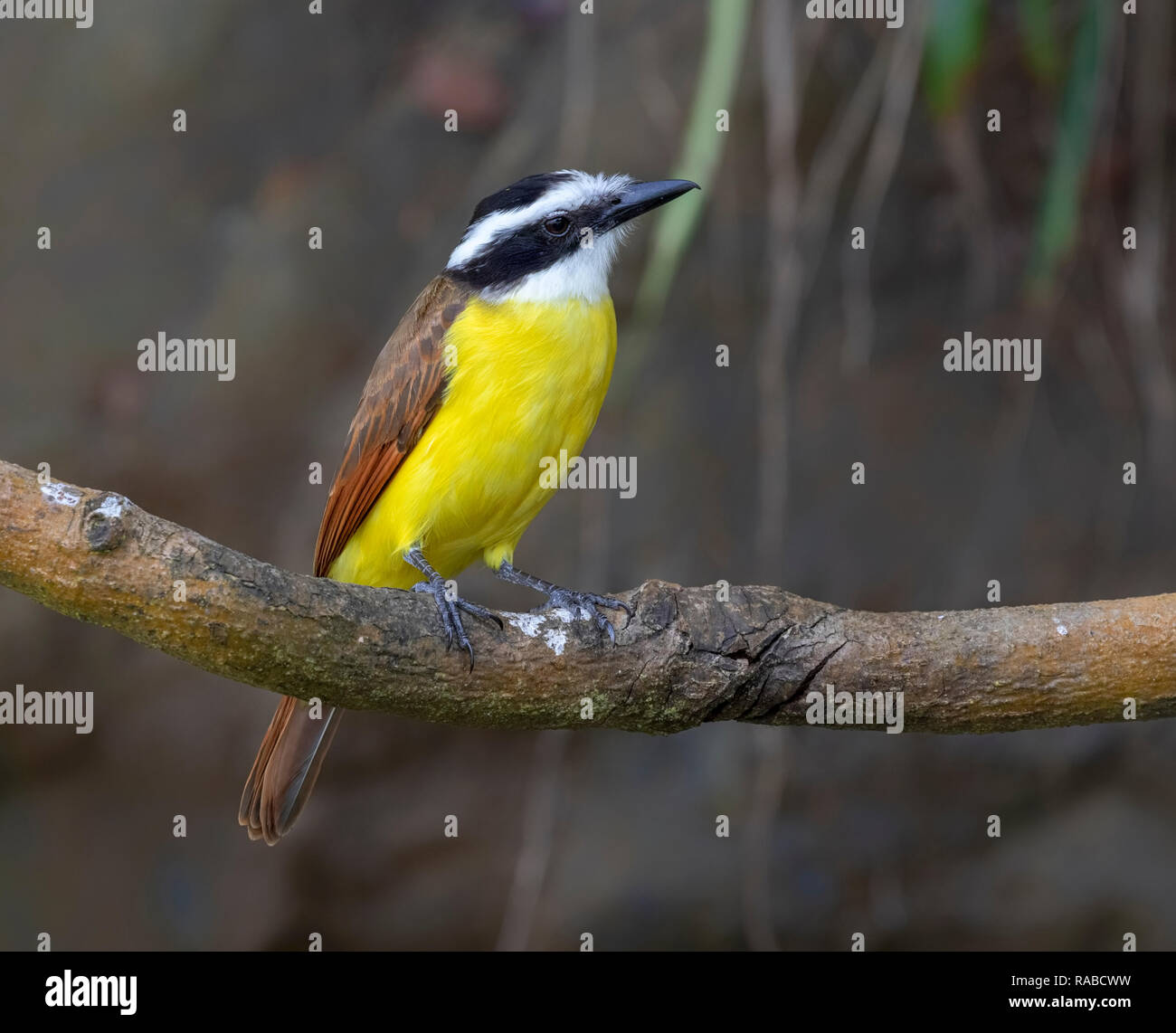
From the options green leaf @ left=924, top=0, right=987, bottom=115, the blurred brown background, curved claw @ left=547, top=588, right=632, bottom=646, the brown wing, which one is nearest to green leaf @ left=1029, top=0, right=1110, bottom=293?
green leaf @ left=924, top=0, right=987, bottom=115

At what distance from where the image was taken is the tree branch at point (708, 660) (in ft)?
7.41

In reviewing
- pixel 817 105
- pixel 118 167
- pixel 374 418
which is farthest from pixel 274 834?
pixel 817 105

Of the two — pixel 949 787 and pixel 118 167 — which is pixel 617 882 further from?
pixel 118 167

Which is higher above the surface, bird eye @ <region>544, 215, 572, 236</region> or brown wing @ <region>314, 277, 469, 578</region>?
bird eye @ <region>544, 215, 572, 236</region>

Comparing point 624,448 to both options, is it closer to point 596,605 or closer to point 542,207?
point 542,207

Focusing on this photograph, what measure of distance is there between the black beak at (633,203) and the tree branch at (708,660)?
110 centimetres

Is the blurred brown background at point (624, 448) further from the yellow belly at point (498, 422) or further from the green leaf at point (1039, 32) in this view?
the yellow belly at point (498, 422)

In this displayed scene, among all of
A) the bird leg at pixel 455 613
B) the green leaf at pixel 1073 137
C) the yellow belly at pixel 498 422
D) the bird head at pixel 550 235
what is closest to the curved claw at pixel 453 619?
the bird leg at pixel 455 613

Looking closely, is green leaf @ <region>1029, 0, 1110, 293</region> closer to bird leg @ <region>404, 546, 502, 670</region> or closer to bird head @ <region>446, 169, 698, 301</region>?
bird head @ <region>446, 169, 698, 301</region>

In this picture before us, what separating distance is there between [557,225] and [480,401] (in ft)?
1.73

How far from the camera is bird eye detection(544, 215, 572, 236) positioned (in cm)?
324

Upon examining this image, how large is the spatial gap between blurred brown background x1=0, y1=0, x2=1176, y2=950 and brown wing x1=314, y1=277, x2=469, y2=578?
136cm

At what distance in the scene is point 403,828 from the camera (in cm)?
479

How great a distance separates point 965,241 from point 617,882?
274 centimetres
